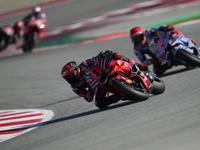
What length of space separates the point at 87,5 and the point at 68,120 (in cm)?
1593

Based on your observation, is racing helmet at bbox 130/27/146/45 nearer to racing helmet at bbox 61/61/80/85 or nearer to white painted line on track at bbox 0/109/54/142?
→ racing helmet at bbox 61/61/80/85

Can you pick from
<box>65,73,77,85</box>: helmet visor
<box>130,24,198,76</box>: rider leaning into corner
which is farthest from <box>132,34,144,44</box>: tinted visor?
<box>65,73,77,85</box>: helmet visor

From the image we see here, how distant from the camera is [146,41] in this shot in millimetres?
8062

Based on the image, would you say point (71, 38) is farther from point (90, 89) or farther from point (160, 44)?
point (90, 89)

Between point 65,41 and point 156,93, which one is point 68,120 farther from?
point 65,41

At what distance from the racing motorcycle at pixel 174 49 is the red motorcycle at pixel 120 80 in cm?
→ 176

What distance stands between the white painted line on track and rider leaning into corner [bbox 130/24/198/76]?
8.18 feet

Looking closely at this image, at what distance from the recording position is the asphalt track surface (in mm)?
3768

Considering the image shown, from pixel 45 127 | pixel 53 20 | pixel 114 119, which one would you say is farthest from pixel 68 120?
pixel 53 20

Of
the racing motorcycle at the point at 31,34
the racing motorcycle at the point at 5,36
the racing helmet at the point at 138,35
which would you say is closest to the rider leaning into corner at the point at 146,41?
the racing helmet at the point at 138,35

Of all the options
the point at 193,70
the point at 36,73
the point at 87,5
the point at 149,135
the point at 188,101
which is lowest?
the point at 149,135

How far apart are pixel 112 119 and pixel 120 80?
2.35 feet

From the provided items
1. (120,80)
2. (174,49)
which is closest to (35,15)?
(174,49)

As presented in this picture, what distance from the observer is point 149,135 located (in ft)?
12.7
